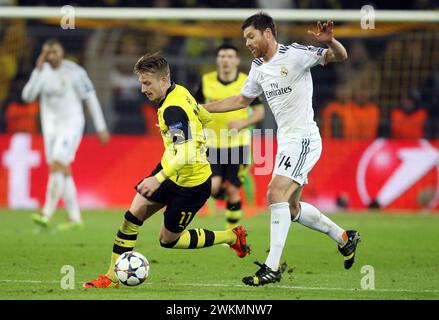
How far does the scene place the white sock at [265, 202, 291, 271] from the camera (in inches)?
330

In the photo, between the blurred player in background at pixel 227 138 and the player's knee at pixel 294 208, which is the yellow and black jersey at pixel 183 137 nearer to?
the player's knee at pixel 294 208

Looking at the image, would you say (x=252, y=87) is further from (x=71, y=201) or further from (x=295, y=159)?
(x=71, y=201)

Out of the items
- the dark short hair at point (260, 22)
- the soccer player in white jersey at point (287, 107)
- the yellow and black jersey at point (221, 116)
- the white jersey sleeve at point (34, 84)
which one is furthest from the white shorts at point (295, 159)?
the white jersey sleeve at point (34, 84)

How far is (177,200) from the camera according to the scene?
845 centimetres

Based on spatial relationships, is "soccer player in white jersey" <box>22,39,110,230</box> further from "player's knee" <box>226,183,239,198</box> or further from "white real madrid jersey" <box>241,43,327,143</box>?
"white real madrid jersey" <box>241,43,327,143</box>

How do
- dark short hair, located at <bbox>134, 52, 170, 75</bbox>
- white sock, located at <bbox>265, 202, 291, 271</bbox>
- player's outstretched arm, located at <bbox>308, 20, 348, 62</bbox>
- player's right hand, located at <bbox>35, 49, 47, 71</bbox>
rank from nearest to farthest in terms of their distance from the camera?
dark short hair, located at <bbox>134, 52, 170, 75</bbox> → player's outstretched arm, located at <bbox>308, 20, 348, 62</bbox> → white sock, located at <bbox>265, 202, 291, 271</bbox> → player's right hand, located at <bbox>35, 49, 47, 71</bbox>

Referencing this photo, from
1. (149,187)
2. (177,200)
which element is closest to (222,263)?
(177,200)

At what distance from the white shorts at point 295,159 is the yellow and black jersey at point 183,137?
0.66 meters

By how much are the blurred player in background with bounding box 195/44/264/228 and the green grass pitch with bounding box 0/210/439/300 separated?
2.25 ft

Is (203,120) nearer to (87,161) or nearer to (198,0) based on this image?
(87,161)

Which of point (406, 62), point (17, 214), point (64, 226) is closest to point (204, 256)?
point (64, 226)

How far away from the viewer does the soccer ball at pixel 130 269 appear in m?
7.99

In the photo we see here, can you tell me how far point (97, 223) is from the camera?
1476cm

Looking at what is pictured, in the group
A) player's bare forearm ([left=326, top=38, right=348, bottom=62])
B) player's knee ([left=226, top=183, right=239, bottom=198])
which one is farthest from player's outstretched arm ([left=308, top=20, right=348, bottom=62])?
player's knee ([left=226, top=183, right=239, bottom=198])
